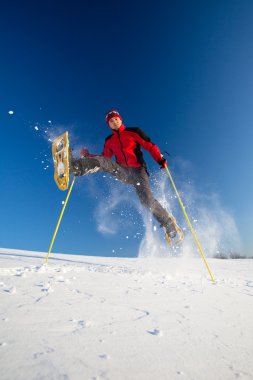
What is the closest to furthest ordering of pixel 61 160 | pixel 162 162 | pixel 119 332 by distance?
pixel 119 332
pixel 61 160
pixel 162 162

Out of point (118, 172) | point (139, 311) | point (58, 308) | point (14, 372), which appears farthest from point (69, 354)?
point (118, 172)

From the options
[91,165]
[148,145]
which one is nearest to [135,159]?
[148,145]

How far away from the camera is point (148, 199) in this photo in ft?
20.1

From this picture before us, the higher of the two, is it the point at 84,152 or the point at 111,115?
the point at 111,115

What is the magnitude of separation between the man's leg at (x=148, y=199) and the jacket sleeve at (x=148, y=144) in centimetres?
46

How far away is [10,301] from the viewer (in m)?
2.22

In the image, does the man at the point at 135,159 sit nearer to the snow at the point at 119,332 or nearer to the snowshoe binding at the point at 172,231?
the snowshoe binding at the point at 172,231

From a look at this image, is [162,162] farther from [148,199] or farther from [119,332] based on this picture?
[119,332]

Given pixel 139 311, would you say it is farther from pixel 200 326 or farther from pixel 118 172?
pixel 118 172

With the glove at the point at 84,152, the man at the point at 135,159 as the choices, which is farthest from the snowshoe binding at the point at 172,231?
the glove at the point at 84,152

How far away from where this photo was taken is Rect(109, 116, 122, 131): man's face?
6035 millimetres

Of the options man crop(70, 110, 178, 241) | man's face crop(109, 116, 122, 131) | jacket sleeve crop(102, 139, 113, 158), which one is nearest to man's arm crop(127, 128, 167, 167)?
man crop(70, 110, 178, 241)

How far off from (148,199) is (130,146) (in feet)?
4.21

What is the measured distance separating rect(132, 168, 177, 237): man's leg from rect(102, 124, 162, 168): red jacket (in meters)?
0.24
